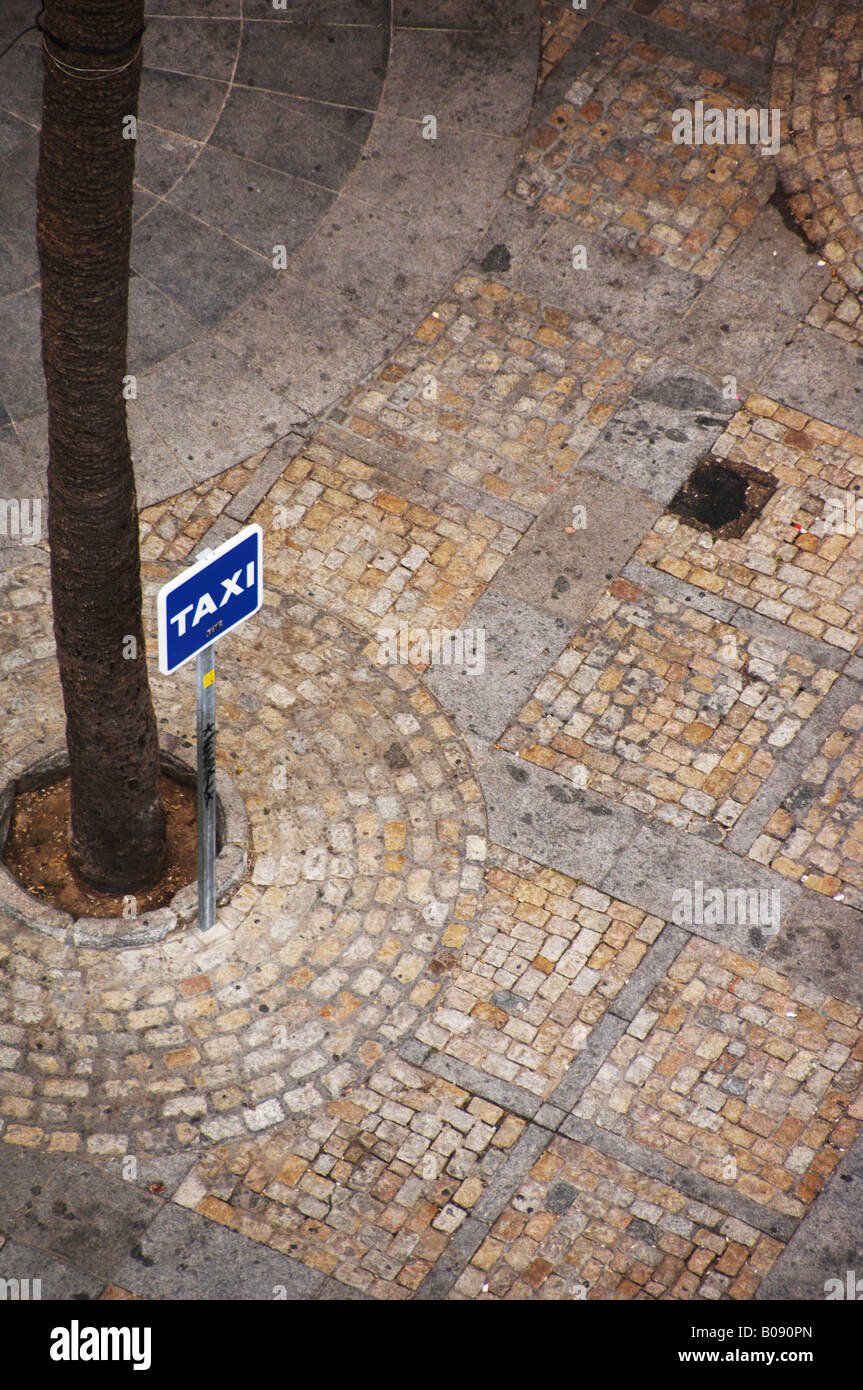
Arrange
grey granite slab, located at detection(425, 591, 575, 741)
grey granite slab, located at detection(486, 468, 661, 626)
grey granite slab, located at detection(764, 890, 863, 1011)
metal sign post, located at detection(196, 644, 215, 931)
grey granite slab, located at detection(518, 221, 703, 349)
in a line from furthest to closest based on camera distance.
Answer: grey granite slab, located at detection(518, 221, 703, 349) → grey granite slab, located at detection(486, 468, 661, 626) → grey granite slab, located at detection(425, 591, 575, 741) → grey granite slab, located at detection(764, 890, 863, 1011) → metal sign post, located at detection(196, 644, 215, 931)

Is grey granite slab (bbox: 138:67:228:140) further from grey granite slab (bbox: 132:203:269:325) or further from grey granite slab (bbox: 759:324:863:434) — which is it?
grey granite slab (bbox: 759:324:863:434)

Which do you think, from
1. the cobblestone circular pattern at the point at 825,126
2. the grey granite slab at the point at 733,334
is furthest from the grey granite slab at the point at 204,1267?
the cobblestone circular pattern at the point at 825,126

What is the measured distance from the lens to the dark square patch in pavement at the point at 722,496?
10.4 meters

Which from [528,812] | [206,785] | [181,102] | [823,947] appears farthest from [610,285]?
[206,785]

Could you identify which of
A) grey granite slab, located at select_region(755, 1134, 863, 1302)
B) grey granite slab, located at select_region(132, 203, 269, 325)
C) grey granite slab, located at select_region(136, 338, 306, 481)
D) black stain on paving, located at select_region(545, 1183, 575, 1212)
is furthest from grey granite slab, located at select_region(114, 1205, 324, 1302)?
grey granite slab, located at select_region(132, 203, 269, 325)

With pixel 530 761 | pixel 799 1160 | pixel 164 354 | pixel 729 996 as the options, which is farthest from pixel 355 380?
pixel 799 1160

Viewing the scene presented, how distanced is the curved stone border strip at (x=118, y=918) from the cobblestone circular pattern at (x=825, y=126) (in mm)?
6417

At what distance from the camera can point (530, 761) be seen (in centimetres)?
930

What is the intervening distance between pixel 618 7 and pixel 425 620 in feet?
20.2

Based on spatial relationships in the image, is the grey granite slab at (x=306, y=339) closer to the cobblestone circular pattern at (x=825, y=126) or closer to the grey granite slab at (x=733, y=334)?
the grey granite slab at (x=733, y=334)

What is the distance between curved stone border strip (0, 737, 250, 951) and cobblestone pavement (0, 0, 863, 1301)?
10cm

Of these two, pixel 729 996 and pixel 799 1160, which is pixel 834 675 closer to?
pixel 729 996

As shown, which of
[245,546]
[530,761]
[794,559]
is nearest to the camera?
[245,546]

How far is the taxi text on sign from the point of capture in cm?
648
